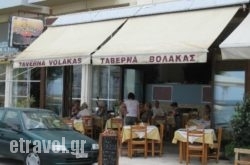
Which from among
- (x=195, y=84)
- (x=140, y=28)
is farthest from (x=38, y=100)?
(x=140, y=28)

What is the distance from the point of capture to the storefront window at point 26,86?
26.4 meters

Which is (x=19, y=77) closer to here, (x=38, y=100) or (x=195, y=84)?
(x=38, y=100)

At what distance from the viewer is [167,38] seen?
15320 mm

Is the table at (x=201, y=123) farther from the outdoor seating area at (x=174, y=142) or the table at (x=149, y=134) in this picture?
the table at (x=149, y=134)

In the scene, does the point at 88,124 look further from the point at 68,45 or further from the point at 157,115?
the point at 68,45

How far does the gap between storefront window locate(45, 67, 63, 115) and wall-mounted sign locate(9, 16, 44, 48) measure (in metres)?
2.07

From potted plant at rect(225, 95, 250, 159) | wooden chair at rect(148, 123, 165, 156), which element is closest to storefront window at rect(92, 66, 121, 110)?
wooden chair at rect(148, 123, 165, 156)

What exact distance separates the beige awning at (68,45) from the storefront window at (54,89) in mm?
3931

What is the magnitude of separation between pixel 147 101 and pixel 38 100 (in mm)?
6222

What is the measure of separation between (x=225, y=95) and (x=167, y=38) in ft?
9.45

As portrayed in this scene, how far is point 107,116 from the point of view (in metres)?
20.2

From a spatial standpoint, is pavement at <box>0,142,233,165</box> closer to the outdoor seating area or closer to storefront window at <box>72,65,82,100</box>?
the outdoor seating area

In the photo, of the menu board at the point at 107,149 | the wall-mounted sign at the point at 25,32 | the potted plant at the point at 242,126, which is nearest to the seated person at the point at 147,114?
the wall-mounted sign at the point at 25,32

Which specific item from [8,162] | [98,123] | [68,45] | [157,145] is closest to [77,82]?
[98,123]
